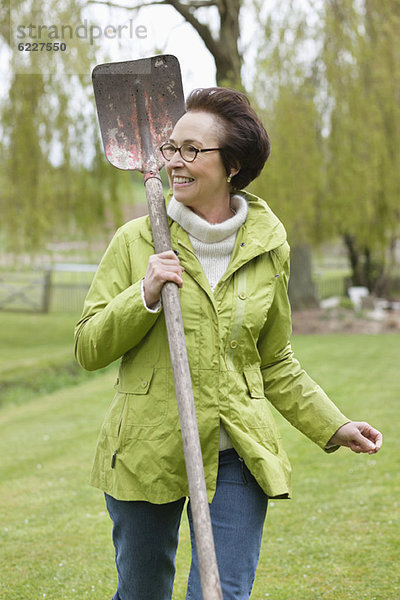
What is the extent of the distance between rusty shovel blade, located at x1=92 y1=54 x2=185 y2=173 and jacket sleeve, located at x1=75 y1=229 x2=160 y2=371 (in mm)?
455

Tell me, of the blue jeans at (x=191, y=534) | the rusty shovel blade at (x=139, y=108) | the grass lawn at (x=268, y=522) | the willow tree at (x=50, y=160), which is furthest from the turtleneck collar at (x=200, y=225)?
the willow tree at (x=50, y=160)

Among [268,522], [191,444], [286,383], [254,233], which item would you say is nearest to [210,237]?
[254,233]

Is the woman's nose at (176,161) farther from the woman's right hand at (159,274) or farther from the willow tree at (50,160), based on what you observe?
the willow tree at (50,160)

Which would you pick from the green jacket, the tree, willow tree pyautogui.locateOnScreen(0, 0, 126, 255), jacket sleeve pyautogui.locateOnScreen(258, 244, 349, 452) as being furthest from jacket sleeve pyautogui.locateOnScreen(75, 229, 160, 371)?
the tree

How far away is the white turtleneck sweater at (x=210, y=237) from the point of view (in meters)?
2.60

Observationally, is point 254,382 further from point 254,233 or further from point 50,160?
point 50,160

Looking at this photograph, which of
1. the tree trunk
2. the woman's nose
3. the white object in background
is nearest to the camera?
the woman's nose

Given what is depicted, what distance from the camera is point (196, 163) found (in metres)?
2.58

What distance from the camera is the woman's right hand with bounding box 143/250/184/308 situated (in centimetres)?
236

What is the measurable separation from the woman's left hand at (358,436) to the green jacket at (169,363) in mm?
207

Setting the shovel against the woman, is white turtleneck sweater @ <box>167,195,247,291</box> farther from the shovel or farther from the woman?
the shovel

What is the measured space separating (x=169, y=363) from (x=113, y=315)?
0.73 ft

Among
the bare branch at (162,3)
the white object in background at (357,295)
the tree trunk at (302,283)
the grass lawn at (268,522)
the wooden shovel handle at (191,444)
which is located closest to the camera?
the wooden shovel handle at (191,444)

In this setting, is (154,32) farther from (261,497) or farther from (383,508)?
(261,497)
